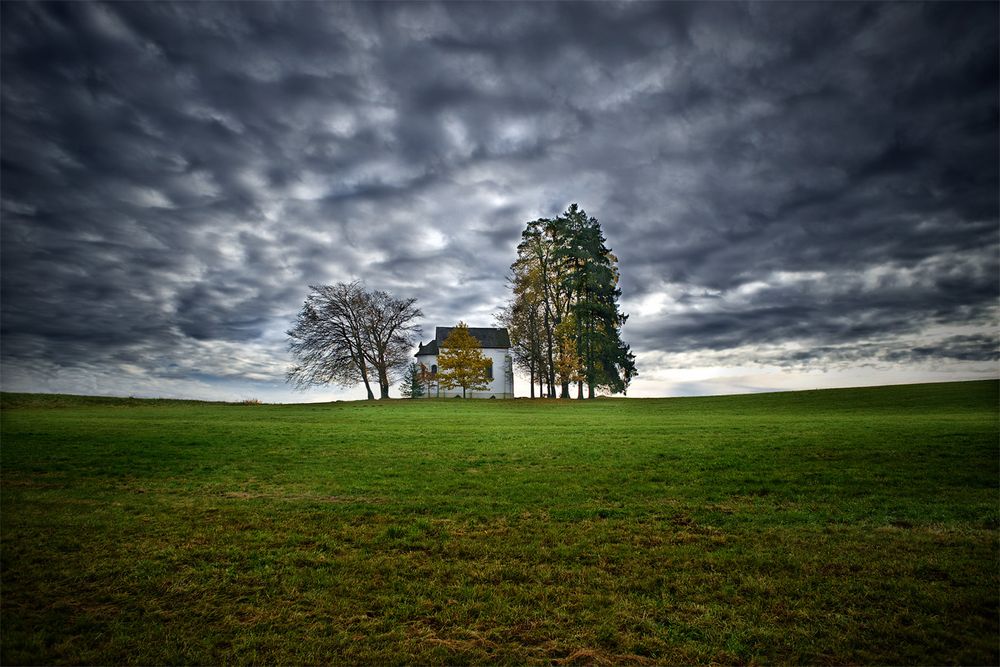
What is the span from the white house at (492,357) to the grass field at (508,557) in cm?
5262

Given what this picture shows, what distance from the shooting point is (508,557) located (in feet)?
23.8

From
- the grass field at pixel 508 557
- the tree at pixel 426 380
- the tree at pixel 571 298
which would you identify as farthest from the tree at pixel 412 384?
the grass field at pixel 508 557

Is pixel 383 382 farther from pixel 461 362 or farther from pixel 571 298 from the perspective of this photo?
pixel 571 298

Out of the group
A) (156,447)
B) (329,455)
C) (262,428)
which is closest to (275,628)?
(329,455)

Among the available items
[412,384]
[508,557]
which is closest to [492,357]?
[412,384]

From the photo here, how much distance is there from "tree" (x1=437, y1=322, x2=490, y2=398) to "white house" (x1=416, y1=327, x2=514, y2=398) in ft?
37.1

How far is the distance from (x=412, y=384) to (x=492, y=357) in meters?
13.1

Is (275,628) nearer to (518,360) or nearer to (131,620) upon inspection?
(131,620)

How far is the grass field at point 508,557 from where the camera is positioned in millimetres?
5039

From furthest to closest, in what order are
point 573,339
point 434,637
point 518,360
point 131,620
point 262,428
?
point 518,360 < point 573,339 < point 262,428 < point 131,620 < point 434,637

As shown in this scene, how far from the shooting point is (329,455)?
16109 mm

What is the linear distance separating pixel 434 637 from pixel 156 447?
16.9m

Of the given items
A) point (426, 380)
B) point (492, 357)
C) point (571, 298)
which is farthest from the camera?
point (492, 357)

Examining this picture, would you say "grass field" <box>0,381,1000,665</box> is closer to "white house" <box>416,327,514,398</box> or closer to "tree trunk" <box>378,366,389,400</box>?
"tree trunk" <box>378,366,389,400</box>
